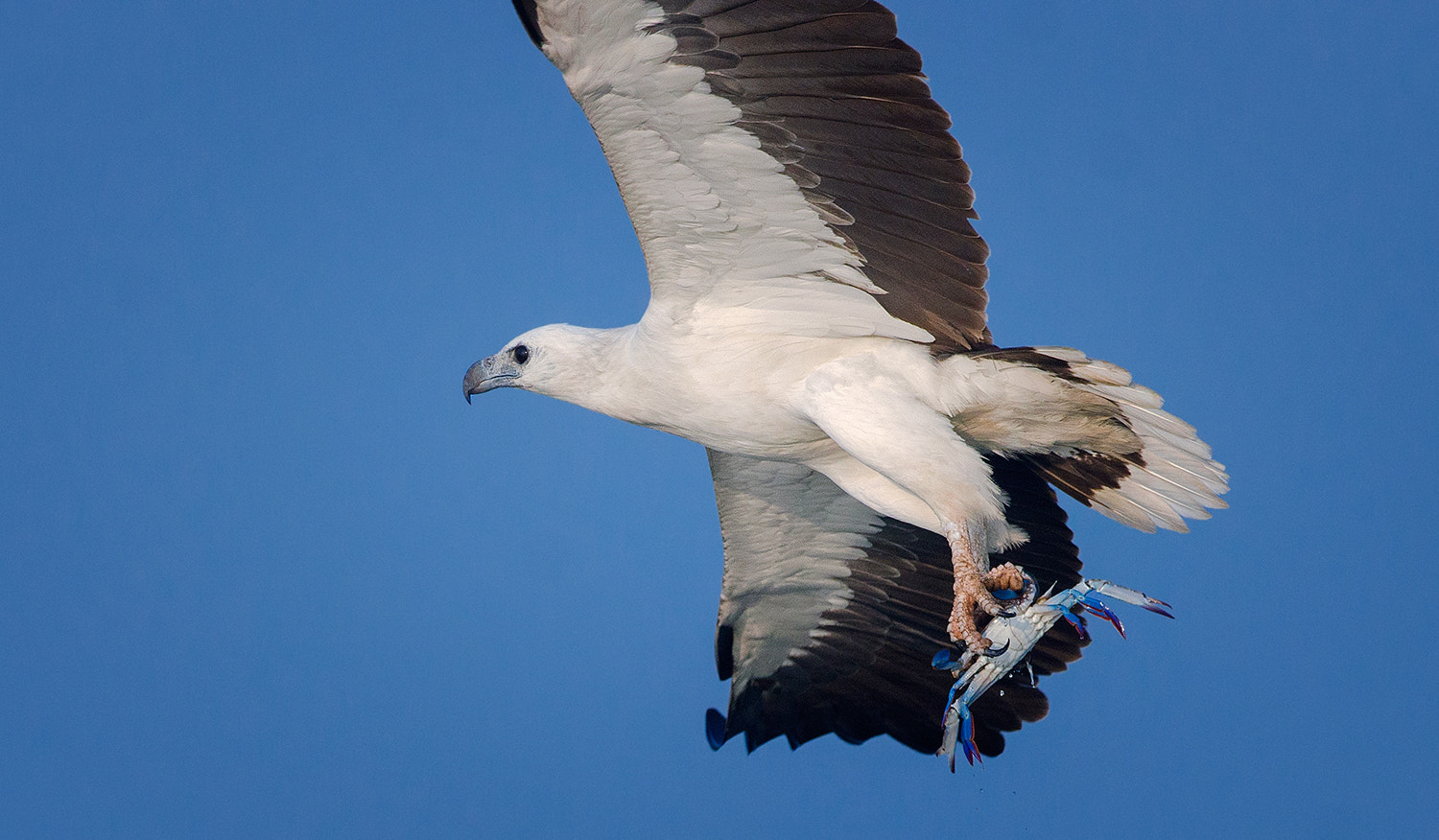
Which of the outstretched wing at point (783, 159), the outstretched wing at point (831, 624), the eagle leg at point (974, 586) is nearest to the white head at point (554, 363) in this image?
the outstretched wing at point (783, 159)

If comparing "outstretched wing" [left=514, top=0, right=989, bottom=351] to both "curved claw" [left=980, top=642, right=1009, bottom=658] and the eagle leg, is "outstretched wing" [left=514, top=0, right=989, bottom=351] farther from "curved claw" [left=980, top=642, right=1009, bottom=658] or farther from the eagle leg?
"curved claw" [left=980, top=642, right=1009, bottom=658]

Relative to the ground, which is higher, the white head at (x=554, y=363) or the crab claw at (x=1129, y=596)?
the white head at (x=554, y=363)

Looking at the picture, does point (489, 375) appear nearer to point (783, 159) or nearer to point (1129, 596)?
point (783, 159)

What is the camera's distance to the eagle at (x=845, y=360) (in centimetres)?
402

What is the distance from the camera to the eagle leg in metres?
4.43

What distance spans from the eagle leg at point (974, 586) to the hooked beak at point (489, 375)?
2196 millimetres

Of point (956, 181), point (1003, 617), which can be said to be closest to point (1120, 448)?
point (1003, 617)

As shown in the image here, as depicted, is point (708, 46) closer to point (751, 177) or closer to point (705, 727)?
point (751, 177)

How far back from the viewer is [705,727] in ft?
20.8

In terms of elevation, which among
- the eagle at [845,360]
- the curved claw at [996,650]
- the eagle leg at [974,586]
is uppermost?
the eagle at [845,360]

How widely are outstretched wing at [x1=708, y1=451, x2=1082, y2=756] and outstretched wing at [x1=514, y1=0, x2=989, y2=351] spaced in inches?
56.1

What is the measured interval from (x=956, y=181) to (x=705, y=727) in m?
3.43

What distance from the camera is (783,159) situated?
14.0 feet

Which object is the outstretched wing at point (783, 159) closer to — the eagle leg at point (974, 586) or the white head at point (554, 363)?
the white head at point (554, 363)
